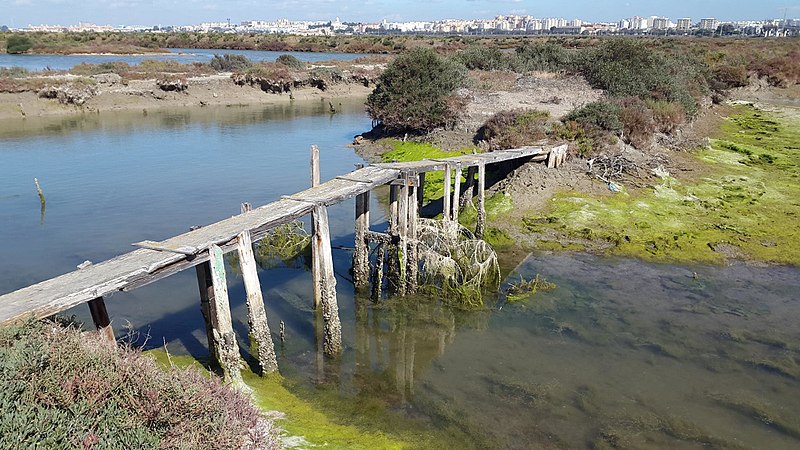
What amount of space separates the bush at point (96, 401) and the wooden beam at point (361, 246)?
275 inches

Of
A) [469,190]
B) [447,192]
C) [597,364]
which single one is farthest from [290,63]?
[597,364]

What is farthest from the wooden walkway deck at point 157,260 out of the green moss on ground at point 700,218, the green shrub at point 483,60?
the green shrub at point 483,60

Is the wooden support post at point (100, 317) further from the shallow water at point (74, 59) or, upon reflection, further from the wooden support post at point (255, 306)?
the shallow water at point (74, 59)

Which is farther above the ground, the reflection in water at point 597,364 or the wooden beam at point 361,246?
the wooden beam at point 361,246

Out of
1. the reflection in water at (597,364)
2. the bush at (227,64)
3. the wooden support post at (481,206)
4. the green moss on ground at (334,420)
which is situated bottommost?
the reflection in water at (597,364)

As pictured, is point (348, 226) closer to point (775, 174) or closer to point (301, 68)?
point (775, 174)

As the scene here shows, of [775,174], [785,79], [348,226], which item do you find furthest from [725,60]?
[348,226]

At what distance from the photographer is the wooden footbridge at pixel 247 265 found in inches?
301

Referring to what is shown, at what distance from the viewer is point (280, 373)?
33.7 ft

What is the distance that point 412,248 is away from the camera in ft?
43.8

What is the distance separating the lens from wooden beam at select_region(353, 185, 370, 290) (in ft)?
43.3

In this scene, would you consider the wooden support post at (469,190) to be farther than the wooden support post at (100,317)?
Yes

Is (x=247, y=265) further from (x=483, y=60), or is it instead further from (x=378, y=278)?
(x=483, y=60)

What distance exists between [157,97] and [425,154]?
27.0 metres
